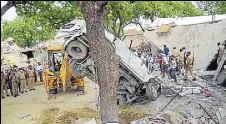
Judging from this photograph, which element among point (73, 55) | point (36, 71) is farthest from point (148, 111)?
point (36, 71)

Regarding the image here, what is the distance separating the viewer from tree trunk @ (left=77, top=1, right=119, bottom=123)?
7461 millimetres

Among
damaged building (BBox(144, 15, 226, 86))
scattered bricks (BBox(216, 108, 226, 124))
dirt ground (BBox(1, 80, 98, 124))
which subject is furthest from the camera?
damaged building (BBox(144, 15, 226, 86))

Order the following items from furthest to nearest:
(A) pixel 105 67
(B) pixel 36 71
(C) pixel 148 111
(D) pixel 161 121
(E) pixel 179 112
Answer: (B) pixel 36 71, (C) pixel 148 111, (E) pixel 179 112, (D) pixel 161 121, (A) pixel 105 67

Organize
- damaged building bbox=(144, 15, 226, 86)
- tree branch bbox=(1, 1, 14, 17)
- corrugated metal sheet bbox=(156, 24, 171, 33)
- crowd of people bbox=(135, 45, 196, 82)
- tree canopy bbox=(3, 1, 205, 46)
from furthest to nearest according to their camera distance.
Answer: corrugated metal sheet bbox=(156, 24, 171, 33) → damaged building bbox=(144, 15, 226, 86) → crowd of people bbox=(135, 45, 196, 82) → tree canopy bbox=(3, 1, 205, 46) → tree branch bbox=(1, 1, 14, 17)

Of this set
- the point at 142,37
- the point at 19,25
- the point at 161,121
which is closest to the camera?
the point at 161,121

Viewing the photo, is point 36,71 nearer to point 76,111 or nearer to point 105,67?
point 76,111

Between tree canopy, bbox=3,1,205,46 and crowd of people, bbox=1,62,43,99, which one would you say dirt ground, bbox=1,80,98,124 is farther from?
tree canopy, bbox=3,1,205,46

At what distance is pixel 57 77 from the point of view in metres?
14.4

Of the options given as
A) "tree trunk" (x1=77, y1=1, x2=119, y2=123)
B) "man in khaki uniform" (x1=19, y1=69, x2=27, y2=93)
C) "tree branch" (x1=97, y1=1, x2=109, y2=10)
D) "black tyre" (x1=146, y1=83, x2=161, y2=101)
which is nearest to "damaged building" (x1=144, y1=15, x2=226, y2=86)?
"black tyre" (x1=146, y1=83, x2=161, y2=101)

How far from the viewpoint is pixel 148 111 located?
11.1 m

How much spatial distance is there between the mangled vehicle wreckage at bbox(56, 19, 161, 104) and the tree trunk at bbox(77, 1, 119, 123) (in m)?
2.93

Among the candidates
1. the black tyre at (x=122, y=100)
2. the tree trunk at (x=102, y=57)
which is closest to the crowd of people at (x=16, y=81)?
the black tyre at (x=122, y=100)

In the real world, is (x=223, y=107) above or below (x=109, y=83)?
below

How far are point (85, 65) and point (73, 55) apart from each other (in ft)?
1.67
